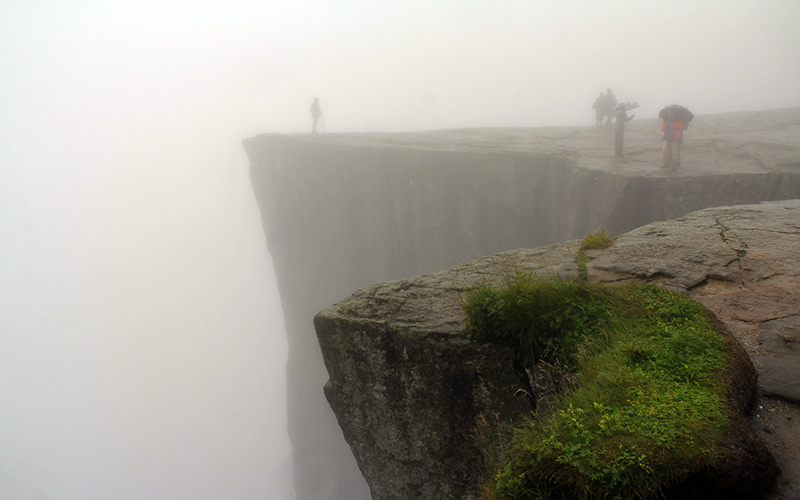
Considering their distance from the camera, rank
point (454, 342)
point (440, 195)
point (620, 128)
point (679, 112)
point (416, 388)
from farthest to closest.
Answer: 1. point (440, 195)
2. point (620, 128)
3. point (679, 112)
4. point (416, 388)
5. point (454, 342)

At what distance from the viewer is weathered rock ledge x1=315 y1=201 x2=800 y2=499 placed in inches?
196

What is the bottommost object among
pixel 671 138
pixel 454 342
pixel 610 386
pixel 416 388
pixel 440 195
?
pixel 440 195

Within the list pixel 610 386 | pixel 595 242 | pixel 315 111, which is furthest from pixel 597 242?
pixel 315 111

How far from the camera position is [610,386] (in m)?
3.55

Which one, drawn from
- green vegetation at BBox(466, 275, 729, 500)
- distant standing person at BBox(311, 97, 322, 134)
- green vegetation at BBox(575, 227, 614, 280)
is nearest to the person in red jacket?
green vegetation at BBox(575, 227, 614, 280)

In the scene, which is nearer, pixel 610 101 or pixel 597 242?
pixel 597 242

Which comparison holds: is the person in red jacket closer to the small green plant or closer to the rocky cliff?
the rocky cliff

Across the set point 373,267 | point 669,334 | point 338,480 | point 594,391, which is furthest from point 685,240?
point 338,480

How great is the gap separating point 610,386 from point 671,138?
13.7 metres

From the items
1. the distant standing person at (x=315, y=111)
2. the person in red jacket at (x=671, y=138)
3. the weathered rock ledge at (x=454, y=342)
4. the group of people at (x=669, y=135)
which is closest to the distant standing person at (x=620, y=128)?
the group of people at (x=669, y=135)

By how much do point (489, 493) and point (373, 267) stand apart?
24420mm

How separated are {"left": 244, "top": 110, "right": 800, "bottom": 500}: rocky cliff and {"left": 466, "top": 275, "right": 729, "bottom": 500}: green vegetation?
11.6m

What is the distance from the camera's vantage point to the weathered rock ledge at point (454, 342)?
196 inches

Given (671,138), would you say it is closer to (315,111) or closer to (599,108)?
(599,108)
